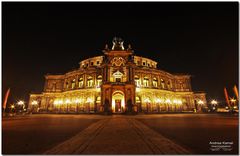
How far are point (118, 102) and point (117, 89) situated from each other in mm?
4420

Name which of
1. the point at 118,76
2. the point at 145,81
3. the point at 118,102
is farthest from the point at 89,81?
the point at 145,81

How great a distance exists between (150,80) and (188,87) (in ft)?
63.7

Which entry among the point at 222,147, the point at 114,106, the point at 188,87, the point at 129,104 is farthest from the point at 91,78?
the point at 222,147

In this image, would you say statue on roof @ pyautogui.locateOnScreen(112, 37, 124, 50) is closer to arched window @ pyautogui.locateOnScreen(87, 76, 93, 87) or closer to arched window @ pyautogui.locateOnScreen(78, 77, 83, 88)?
arched window @ pyautogui.locateOnScreen(87, 76, 93, 87)

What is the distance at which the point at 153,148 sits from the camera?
5688 mm

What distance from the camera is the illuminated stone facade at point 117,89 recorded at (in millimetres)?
35594

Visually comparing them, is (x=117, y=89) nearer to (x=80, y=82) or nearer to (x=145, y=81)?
(x=145, y=81)

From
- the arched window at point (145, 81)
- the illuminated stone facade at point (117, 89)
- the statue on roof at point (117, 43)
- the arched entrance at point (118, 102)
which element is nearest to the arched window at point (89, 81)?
the illuminated stone facade at point (117, 89)

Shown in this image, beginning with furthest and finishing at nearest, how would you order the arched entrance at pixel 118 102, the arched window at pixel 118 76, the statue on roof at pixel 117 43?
1. the statue on roof at pixel 117 43
2. the arched window at pixel 118 76
3. the arched entrance at pixel 118 102

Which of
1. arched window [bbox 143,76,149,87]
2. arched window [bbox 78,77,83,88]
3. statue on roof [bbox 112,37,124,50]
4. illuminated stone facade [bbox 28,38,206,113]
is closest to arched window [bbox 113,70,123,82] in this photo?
illuminated stone facade [bbox 28,38,206,113]

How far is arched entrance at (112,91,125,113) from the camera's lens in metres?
37.1

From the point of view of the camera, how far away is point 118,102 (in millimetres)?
37938

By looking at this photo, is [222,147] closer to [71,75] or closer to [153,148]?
[153,148]

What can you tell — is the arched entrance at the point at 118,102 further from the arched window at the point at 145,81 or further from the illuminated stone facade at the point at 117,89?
the arched window at the point at 145,81
